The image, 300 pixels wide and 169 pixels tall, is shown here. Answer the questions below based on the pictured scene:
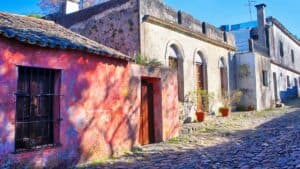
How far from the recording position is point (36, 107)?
6.30 m

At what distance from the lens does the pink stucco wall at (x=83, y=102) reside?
564 cm

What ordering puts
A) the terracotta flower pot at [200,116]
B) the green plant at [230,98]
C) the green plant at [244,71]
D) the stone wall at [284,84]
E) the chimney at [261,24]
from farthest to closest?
the stone wall at [284,84] < the chimney at [261,24] < the green plant at [244,71] < the green plant at [230,98] < the terracotta flower pot at [200,116]

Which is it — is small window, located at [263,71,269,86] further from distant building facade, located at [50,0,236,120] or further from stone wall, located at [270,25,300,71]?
distant building facade, located at [50,0,236,120]

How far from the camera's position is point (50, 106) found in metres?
6.55

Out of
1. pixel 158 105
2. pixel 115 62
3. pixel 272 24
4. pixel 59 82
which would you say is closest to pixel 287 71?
pixel 272 24

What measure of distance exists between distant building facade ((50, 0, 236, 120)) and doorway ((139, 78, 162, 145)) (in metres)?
2.50

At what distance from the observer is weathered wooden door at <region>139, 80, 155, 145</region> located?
9273 millimetres

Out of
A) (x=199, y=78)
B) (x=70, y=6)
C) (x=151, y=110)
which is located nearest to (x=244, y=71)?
(x=199, y=78)

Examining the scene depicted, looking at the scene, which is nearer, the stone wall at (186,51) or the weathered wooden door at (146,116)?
the weathered wooden door at (146,116)

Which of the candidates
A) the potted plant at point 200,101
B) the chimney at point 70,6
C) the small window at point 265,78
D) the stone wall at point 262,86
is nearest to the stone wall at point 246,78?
the stone wall at point 262,86

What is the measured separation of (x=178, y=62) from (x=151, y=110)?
5.03m

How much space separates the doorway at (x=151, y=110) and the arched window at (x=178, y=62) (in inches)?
162

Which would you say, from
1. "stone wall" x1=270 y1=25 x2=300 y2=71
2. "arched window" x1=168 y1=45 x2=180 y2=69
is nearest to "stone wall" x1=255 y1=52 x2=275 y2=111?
"stone wall" x1=270 y1=25 x2=300 y2=71

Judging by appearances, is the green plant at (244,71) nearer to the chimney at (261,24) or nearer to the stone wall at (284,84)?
the stone wall at (284,84)
